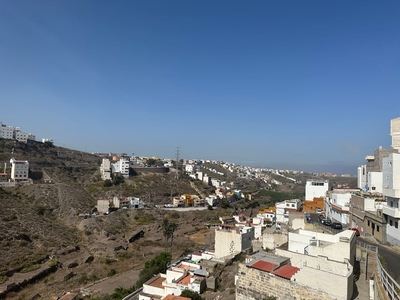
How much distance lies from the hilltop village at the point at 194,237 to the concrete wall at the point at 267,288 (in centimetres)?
3

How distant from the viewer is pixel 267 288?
9.43 m

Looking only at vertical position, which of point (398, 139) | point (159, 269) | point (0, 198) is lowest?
point (159, 269)

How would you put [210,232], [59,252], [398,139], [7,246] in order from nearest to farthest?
[398,139] < [7,246] < [59,252] < [210,232]

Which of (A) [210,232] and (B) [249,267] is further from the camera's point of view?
(A) [210,232]

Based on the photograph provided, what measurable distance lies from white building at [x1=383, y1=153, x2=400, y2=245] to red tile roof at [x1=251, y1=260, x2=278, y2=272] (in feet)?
27.8

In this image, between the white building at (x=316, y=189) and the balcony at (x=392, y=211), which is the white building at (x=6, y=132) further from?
the balcony at (x=392, y=211)

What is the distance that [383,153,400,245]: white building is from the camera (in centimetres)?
1458

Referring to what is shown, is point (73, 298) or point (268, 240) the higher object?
point (268, 240)

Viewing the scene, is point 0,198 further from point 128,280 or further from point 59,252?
point 128,280

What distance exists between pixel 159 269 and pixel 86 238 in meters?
17.7

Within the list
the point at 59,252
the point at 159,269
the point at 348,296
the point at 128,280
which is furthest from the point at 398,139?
the point at 59,252

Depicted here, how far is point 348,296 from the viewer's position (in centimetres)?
852

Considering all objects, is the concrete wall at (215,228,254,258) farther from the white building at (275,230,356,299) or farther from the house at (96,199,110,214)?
the house at (96,199,110,214)

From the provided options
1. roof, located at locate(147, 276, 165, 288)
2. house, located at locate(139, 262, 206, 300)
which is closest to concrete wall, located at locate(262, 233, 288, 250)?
house, located at locate(139, 262, 206, 300)
